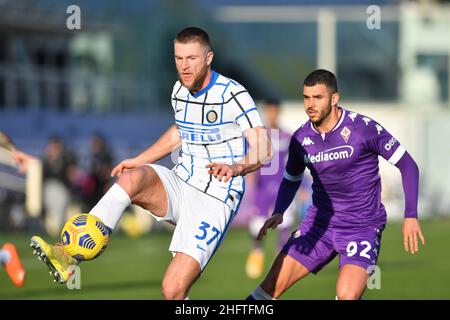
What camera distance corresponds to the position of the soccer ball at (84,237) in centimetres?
887

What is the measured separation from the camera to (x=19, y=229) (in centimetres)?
2680

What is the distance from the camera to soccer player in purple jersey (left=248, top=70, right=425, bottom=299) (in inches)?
391

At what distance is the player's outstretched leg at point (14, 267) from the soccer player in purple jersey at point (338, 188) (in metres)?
2.54

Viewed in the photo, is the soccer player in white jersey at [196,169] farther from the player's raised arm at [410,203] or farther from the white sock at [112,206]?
the player's raised arm at [410,203]

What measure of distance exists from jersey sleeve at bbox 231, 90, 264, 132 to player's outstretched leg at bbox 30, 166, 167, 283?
2.64 feet

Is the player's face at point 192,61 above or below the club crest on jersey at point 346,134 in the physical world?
above

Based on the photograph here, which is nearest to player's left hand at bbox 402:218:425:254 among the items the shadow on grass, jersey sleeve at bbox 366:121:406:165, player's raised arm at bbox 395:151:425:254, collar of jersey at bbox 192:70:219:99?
player's raised arm at bbox 395:151:425:254

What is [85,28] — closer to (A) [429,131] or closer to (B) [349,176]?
(A) [429,131]

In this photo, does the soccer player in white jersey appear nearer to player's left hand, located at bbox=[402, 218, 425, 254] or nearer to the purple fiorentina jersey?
the purple fiorentina jersey

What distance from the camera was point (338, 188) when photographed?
400 inches

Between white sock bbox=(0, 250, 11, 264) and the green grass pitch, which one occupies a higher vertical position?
white sock bbox=(0, 250, 11, 264)

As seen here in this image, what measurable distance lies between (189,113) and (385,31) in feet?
138

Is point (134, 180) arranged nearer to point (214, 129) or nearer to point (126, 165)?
point (126, 165)

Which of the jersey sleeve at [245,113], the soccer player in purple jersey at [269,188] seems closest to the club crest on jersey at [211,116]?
the jersey sleeve at [245,113]
